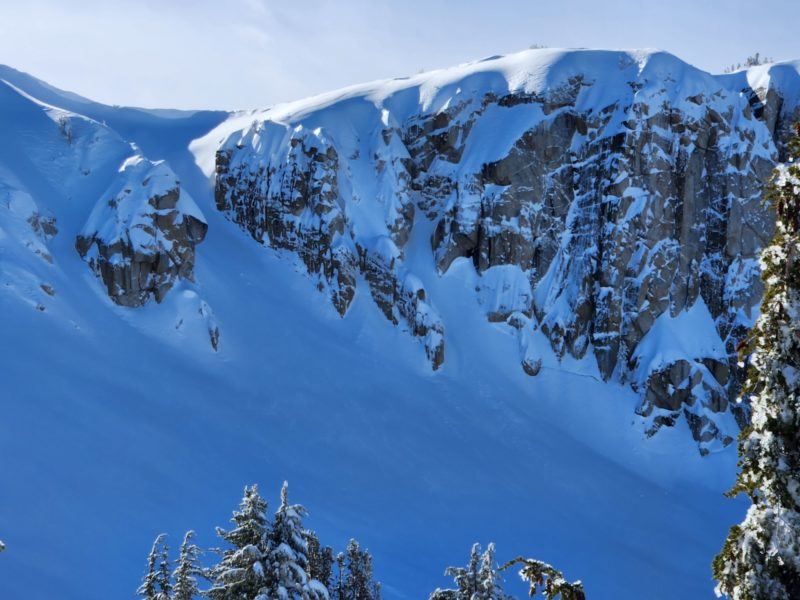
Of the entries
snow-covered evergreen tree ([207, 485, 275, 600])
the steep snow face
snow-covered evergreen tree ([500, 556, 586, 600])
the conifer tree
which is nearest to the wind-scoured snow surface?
the steep snow face

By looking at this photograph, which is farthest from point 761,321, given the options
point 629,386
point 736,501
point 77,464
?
point 629,386

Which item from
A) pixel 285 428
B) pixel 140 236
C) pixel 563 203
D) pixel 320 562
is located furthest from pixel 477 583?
pixel 563 203

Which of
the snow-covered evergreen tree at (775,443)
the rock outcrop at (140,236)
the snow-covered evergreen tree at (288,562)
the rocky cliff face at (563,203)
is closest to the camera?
the snow-covered evergreen tree at (775,443)

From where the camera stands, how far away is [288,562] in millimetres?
11906

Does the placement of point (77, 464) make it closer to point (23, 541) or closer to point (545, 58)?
point (23, 541)

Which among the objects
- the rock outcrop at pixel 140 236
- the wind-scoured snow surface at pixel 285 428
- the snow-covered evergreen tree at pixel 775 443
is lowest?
the snow-covered evergreen tree at pixel 775 443

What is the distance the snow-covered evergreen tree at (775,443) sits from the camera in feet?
22.9

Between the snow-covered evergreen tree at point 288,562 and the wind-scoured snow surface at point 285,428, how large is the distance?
1933 cm

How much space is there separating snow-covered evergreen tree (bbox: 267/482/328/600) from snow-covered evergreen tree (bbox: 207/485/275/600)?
0.13 meters

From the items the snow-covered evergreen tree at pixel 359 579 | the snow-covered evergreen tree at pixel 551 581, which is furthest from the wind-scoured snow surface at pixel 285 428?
the snow-covered evergreen tree at pixel 551 581

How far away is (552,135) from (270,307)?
92.8ft

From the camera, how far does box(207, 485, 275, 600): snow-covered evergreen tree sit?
38.8 ft

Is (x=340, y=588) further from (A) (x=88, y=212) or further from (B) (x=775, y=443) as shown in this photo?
(A) (x=88, y=212)

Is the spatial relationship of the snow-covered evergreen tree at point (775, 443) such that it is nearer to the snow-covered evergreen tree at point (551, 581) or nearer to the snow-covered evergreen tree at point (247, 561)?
the snow-covered evergreen tree at point (551, 581)
